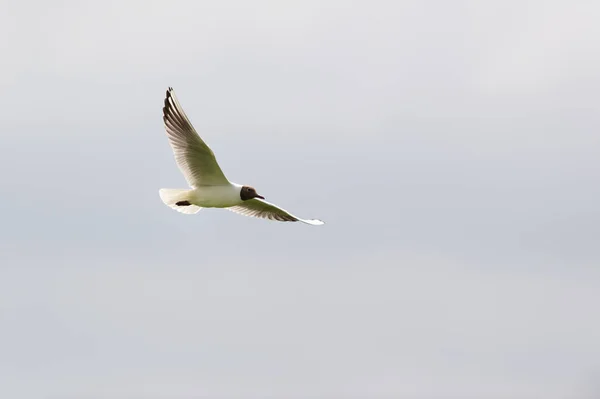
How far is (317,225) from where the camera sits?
102ft

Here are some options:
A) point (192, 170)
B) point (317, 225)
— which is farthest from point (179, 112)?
point (317, 225)

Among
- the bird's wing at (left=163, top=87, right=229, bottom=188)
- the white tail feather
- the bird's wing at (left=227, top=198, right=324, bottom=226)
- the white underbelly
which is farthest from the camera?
the bird's wing at (left=227, top=198, right=324, bottom=226)

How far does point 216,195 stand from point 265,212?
2.27 metres

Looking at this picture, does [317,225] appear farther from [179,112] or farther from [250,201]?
[179,112]

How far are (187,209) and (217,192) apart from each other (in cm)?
101

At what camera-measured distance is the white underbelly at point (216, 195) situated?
29.8 metres

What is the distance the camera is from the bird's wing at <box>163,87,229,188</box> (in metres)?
29.0

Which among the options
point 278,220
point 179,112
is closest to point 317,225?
point 278,220

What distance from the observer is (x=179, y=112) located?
29.0 meters

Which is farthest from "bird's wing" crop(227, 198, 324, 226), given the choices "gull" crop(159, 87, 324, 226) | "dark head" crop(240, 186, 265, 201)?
"dark head" crop(240, 186, 265, 201)

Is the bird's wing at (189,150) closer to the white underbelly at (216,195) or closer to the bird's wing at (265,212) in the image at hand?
the white underbelly at (216,195)

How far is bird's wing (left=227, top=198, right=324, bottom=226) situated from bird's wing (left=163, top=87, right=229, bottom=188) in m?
1.75

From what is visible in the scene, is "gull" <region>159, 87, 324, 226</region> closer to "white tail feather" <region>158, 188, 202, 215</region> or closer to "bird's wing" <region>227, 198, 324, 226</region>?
"white tail feather" <region>158, 188, 202, 215</region>

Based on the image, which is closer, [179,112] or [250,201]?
[179,112]
